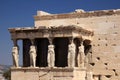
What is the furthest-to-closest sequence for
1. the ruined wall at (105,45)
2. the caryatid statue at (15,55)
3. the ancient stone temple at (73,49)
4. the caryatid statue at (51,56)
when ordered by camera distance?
the caryatid statue at (15,55) < the ruined wall at (105,45) < the caryatid statue at (51,56) < the ancient stone temple at (73,49)

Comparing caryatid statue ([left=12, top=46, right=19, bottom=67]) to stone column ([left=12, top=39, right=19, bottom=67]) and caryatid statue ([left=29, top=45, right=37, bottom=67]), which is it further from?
caryatid statue ([left=29, top=45, right=37, bottom=67])

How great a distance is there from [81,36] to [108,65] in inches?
96.4

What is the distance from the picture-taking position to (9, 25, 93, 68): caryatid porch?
23594mm

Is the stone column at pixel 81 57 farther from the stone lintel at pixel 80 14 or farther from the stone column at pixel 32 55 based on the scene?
the stone column at pixel 32 55

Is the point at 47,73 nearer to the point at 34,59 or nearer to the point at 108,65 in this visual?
the point at 34,59

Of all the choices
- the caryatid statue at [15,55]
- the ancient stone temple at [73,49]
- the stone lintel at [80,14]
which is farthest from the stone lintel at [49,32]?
the stone lintel at [80,14]

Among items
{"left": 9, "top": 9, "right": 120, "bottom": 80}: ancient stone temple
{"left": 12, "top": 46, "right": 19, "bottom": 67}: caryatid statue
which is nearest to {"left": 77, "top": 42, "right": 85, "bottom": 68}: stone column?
{"left": 9, "top": 9, "right": 120, "bottom": 80}: ancient stone temple

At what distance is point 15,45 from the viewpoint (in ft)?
83.0

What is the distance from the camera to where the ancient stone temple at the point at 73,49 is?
2372cm

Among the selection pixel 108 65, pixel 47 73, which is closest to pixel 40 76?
pixel 47 73

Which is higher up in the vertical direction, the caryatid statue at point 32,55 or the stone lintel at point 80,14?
the stone lintel at point 80,14

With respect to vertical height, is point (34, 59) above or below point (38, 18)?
below

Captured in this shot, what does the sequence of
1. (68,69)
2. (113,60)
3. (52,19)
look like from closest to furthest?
(68,69) < (113,60) < (52,19)

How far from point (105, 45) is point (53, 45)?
3.24 m
